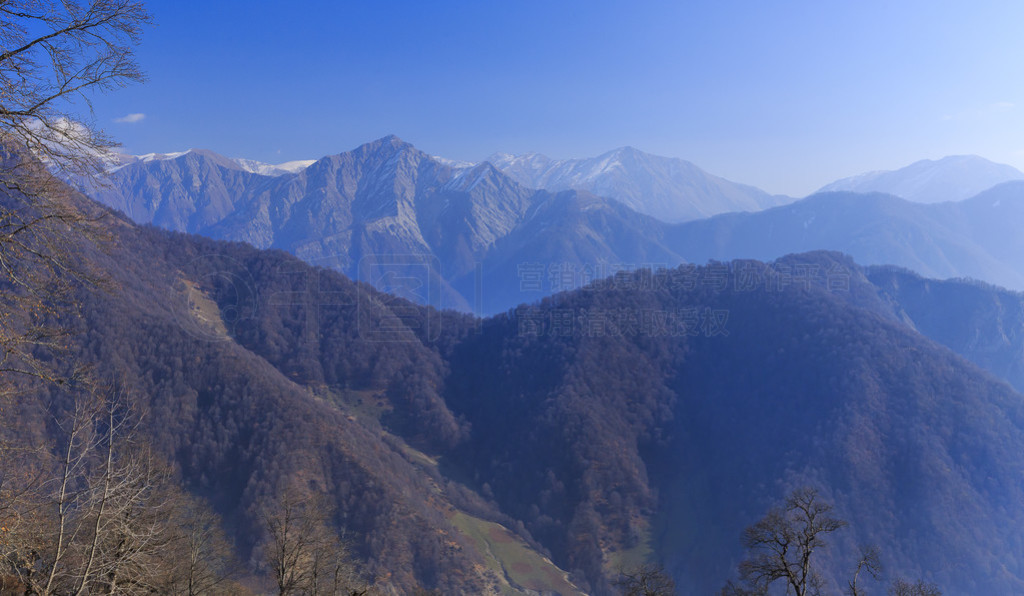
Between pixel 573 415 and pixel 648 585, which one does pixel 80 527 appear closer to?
pixel 648 585

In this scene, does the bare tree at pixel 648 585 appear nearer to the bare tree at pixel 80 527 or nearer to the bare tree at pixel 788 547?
the bare tree at pixel 788 547

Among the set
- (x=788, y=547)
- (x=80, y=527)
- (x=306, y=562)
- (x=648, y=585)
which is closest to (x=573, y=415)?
Result: (x=648, y=585)

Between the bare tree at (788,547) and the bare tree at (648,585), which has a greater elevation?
the bare tree at (788,547)

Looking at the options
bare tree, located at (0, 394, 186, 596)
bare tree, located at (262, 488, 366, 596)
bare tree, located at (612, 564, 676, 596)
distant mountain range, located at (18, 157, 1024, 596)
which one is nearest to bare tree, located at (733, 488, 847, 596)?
bare tree, located at (612, 564, 676, 596)

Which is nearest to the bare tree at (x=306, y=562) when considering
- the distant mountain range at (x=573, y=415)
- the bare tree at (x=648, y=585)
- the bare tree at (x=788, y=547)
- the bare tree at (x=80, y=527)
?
the bare tree at (x=80, y=527)

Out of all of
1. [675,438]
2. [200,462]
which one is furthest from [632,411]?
[200,462]

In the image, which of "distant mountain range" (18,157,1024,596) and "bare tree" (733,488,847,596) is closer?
"bare tree" (733,488,847,596)

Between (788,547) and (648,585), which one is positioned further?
(648,585)

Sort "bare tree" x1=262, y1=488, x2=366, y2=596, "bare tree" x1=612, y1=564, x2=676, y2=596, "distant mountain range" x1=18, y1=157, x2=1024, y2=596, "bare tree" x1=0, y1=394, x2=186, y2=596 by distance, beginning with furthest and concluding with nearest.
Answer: "distant mountain range" x1=18, y1=157, x2=1024, y2=596, "bare tree" x1=262, y1=488, x2=366, y2=596, "bare tree" x1=612, y1=564, x2=676, y2=596, "bare tree" x1=0, y1=394, x2=186, y2=596

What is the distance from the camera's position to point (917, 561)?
68812mm

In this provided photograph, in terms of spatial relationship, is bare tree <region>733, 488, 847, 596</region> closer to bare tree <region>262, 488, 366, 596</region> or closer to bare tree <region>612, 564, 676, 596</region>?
bare tree <region>612, 564, 676, 596</region>

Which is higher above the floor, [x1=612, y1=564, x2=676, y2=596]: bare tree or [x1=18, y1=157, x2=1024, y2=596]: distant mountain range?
[x1=18, y1=157, x2=1024, y2=596]: distant mountain range

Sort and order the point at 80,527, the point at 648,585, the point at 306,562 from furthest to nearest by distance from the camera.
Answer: the point at 306,562, the point at 648,585, the point at 80,527

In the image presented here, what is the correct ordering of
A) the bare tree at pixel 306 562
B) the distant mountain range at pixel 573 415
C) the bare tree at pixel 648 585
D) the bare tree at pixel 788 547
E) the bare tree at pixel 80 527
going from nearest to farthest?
the bare tree at pixel 80 527 < the bare tree at pixel 788 547 < the bare tree at pixel 648 585 < the bare tree at pixel 306 562 < the distant mountain range at pixel 573 415
